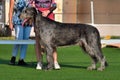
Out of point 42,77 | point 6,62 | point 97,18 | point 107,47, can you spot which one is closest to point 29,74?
point 42,77

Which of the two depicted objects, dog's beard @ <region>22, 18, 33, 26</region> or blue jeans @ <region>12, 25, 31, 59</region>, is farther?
blue jeans @ <region>12, 25, 31, 59</region>

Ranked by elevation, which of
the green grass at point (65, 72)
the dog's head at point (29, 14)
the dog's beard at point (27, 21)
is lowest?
the green grass at point (65, 72)

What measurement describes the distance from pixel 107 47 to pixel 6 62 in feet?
20.6

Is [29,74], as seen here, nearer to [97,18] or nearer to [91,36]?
[91,36]

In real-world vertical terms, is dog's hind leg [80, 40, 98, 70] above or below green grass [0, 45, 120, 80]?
above

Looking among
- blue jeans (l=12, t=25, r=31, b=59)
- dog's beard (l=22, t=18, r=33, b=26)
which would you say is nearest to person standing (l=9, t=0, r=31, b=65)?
blue jeans (l=12, t=25, r=31, b=59)

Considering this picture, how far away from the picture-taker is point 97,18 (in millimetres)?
29250

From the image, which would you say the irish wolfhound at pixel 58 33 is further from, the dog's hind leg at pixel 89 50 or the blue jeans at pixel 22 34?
the blue jeans at pixel 22 34

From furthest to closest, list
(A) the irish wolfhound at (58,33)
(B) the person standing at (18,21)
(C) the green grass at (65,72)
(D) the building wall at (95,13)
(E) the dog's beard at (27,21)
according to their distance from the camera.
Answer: (D) the building wall at (95,13) < (B) the person standing at (18,21) < (E) the dog's beard at (27,21) < (A) the irish wolfhound at (58,33) < (C) the green grass at (65,72)

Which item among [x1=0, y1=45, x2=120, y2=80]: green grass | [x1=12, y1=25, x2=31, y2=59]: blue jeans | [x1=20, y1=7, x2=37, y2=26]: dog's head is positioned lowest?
[x1=0, y1=45, x2=120, y2=80]: green grass

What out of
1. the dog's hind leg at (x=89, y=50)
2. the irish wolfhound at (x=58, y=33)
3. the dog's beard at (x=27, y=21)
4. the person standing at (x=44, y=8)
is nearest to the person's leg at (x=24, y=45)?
the dog's beard at (x=27, y=21)

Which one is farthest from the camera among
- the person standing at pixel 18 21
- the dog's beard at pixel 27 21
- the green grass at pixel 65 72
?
the person standing at pixel 18 21

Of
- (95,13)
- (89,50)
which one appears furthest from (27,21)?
(95,13)

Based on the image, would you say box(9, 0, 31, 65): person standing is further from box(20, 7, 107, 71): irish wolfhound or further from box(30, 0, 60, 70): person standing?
box(20, 7, 107, 71): irish wolfhound
